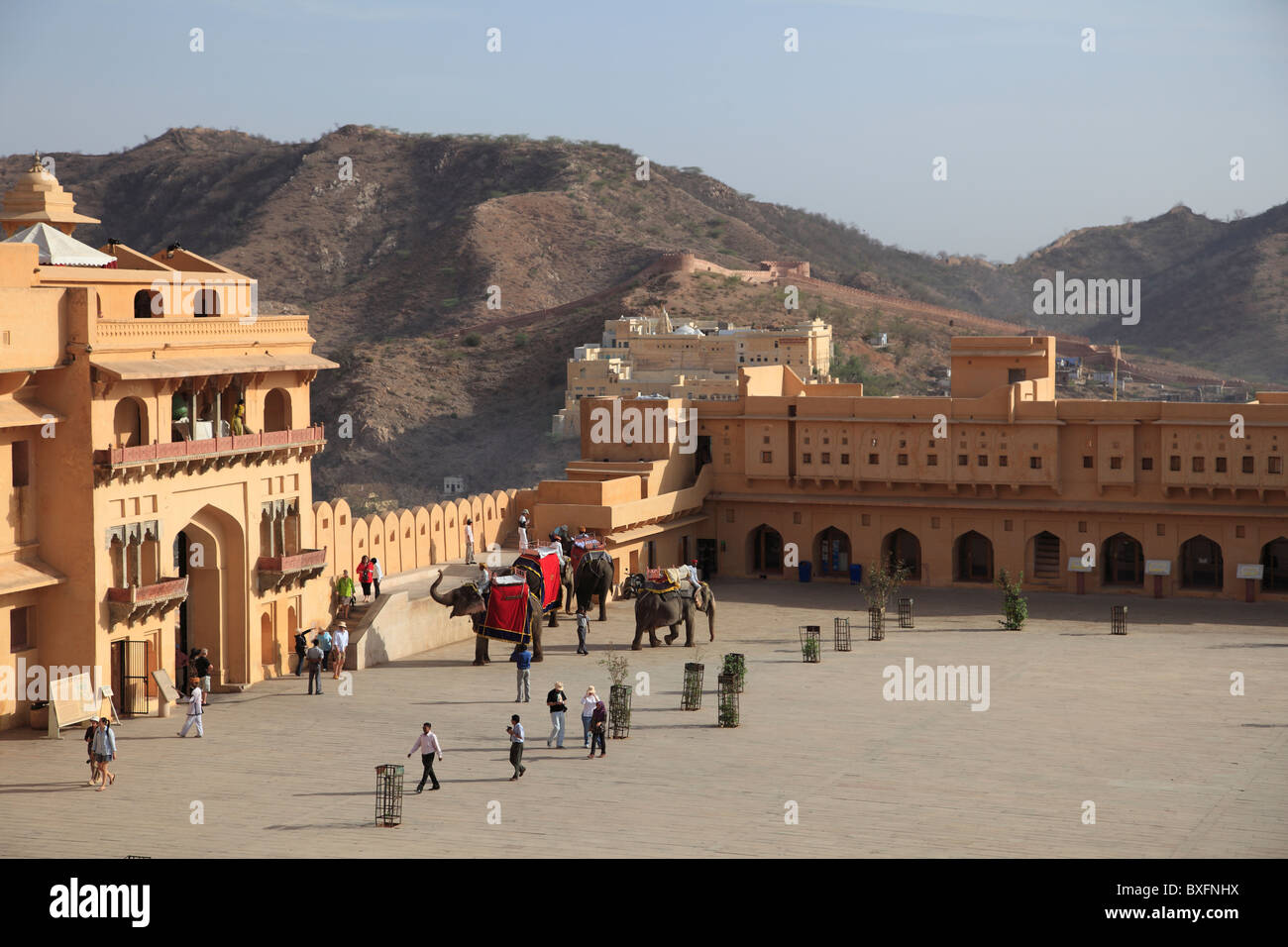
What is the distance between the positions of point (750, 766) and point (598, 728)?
2294mm

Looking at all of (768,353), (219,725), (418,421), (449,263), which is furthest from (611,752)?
(449,263)

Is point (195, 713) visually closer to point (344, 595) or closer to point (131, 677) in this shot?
point (131, 677)

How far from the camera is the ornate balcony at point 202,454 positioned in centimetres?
2722

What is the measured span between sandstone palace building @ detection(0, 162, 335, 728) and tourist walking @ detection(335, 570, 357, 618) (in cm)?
38

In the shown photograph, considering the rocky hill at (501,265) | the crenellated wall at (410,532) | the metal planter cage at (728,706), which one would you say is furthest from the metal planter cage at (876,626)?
the rocky hill at (501,265)

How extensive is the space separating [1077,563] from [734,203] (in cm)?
10941

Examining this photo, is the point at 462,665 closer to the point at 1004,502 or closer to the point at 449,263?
the point at 1004,502

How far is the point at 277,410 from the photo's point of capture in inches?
1297

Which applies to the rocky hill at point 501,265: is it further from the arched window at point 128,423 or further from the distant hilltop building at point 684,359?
the arched window at point 128,423

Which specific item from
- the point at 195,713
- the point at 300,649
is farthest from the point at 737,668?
the point at 195,713

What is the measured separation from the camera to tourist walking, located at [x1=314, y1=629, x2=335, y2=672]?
3061 cm

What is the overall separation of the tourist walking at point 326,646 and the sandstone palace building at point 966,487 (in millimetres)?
9131

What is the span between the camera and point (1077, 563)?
4075 centimetres

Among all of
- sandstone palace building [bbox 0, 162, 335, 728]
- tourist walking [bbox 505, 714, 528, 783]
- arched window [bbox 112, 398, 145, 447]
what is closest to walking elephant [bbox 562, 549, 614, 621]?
sandstone palace building [bbox 0, 162, 335, 728]
